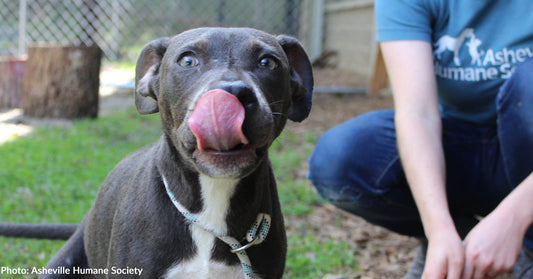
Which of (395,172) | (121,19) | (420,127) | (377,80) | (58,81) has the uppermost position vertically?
(420,127)

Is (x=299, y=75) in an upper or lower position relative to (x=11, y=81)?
upper

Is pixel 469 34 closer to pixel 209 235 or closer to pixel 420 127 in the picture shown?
pixel 420 127

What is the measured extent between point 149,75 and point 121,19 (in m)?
8.50

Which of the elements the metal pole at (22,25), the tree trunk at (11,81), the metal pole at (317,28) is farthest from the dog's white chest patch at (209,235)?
the metal pole at (317,28)

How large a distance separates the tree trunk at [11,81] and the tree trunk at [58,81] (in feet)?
1.64

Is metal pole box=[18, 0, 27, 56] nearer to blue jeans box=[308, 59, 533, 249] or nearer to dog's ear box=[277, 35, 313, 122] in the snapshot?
blue jeans box=[308, 59, 533, 249]

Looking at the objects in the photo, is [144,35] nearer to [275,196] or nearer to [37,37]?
[37,37]

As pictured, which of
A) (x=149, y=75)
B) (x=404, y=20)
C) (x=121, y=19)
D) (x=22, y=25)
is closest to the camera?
(x=149, y=75)

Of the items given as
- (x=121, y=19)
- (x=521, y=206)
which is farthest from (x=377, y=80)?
Result: (x=521, y=206)

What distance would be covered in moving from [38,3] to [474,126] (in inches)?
350

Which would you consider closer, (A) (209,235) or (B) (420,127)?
(A) (209,235)

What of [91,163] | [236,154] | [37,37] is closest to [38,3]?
[37,37]

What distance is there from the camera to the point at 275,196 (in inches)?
90.9

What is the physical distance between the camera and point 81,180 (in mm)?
4203
